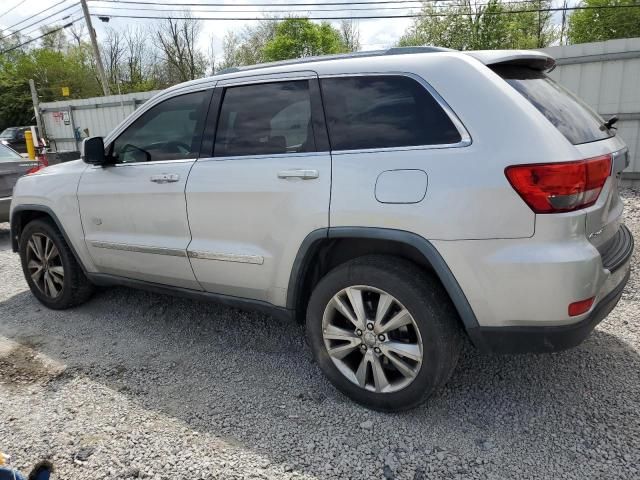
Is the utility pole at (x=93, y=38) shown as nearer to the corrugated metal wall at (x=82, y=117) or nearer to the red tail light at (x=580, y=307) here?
the corrugated metal wall at (x=82, y=117)

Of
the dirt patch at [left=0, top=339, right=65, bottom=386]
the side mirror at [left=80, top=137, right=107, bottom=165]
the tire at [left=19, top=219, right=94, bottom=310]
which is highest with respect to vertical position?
the side mirror at [left=80, top=137, right=107, bottom=165]

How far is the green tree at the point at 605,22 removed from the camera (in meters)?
32.4

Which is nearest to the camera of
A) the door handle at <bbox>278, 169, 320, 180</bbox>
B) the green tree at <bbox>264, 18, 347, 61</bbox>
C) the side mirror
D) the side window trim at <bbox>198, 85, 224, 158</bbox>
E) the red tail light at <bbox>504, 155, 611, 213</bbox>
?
the red tail light at <bbox>504, 155, 611, 213</bbox>

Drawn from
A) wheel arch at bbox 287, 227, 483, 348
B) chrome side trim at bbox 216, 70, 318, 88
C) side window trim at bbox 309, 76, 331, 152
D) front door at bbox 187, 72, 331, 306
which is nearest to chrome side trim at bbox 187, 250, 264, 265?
front door at bbox 187, 72, 331, 306

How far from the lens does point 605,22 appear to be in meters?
33.7

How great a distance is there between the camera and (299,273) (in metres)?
2.72

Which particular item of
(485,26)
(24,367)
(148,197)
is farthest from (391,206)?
(485,26)

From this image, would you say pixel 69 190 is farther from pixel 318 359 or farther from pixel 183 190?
pixel 318 359

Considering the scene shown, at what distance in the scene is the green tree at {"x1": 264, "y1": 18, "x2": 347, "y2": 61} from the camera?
1975 inches

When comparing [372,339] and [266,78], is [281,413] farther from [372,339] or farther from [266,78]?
[266,78]

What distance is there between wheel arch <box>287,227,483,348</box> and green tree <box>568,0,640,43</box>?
37.5m

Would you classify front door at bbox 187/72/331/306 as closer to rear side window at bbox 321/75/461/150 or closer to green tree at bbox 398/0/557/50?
rear side window at bbox 321/75/461/150

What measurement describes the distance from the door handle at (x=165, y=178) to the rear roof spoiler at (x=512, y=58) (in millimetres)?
1912

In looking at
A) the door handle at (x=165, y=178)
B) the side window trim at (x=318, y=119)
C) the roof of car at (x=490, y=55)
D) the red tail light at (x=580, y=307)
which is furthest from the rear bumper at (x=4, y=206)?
the red tail light at (x=580, y=307)
